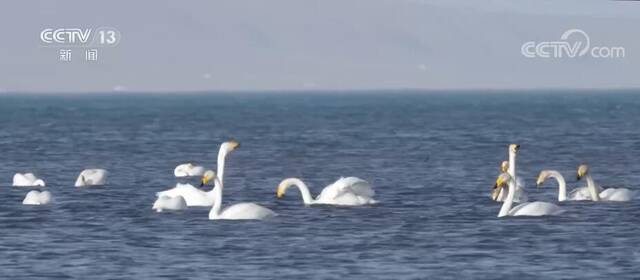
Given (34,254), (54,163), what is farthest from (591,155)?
(34,254)

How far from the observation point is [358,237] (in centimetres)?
3116

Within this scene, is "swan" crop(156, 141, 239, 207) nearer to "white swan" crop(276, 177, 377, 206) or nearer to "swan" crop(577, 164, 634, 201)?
"white swan" crop(276, 177, 377, 206)

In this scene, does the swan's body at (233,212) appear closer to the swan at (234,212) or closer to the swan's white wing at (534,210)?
the swan at (234,212)

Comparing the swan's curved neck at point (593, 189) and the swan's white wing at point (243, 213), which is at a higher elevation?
the swan's curved neck at point (593, 189)

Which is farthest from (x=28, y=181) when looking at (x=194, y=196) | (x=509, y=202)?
(x=509, y=202)

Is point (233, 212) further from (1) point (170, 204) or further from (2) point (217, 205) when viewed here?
(1) point (170, 204)

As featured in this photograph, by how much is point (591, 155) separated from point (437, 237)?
2869 cm

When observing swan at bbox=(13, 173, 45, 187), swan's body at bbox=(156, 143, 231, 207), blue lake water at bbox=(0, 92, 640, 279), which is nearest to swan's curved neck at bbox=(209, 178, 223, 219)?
blue lake water at bbox=(0, 92, 640, 279)

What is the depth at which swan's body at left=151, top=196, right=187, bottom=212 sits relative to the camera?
36.0m

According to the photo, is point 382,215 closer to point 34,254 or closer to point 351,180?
point 351,180

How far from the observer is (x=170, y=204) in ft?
118

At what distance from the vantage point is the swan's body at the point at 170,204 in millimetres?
36031

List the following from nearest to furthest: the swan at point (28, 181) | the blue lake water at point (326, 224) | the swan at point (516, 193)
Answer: the blue lake water at point (326, 224) → the swan at point (516, 193) → the swan at point (28, 181)

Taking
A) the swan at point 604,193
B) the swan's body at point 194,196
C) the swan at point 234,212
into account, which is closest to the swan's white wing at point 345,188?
the swan's body at point 194,196
